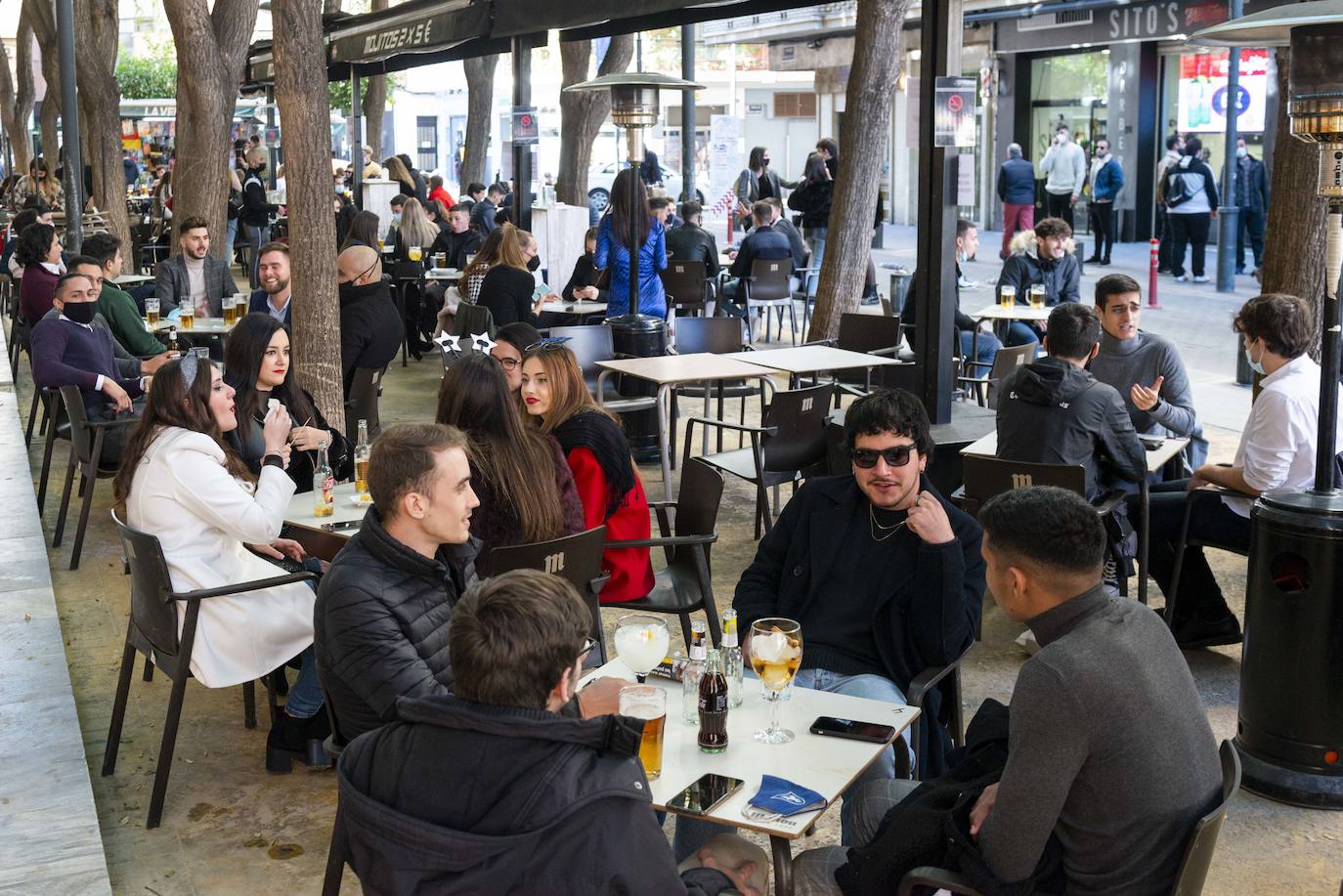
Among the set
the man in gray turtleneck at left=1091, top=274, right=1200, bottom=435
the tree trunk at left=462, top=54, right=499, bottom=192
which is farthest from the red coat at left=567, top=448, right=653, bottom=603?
the tree trunk at left=462, top=54, right=499, bottom=192

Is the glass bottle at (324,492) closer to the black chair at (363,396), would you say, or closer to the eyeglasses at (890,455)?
the black chair at (363,396)

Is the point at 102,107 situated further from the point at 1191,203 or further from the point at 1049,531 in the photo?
the point at 1049,531

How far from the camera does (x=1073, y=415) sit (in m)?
5.29

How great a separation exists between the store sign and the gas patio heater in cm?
1831

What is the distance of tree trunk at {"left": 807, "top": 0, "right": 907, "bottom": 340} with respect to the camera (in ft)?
33.1

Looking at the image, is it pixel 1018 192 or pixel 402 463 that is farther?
pixel 1018 192

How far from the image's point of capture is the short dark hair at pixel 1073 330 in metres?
5.35

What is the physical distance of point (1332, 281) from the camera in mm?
4059

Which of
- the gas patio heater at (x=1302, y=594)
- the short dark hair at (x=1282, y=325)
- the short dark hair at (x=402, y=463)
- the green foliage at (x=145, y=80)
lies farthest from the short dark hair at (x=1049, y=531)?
the green foliage at (x=145, y=80)

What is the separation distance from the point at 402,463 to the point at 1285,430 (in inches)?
124

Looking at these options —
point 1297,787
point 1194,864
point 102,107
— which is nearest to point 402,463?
point 1194,864

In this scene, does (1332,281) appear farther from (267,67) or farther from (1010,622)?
(267,67)

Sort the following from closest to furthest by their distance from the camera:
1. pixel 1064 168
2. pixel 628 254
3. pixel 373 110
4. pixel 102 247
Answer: pixel 102 247, pixel 628 254, pixel 1064 168, pixel 373 110

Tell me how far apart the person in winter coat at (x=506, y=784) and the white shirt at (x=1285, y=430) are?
3475 mm
